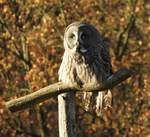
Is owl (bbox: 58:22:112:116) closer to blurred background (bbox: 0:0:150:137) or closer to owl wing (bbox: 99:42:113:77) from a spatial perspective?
owl wing (bbox: 99:42:113:77)

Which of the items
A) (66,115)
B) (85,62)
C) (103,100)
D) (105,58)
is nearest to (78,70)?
(85,62)

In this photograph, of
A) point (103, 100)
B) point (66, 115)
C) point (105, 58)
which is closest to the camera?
point (66, 115)

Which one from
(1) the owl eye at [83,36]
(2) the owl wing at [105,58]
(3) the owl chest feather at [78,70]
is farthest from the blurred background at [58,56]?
(1) the owl eye at [83,36]

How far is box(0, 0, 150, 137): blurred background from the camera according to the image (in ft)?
40.8

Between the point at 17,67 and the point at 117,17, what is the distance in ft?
8.61

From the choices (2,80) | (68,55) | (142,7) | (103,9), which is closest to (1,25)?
(2,80)

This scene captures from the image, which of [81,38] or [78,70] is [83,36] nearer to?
[81,38]

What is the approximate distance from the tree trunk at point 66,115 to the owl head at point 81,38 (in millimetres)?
440

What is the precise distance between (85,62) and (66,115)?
0.53m

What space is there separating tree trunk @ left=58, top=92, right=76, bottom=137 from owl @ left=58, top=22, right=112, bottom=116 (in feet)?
0.50

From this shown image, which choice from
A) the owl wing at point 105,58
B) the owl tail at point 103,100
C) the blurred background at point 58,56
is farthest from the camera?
the blurred background at point 58,56

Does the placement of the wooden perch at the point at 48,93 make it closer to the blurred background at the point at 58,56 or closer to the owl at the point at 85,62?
the owl at the point at 85,62

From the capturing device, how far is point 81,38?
5.28 meters

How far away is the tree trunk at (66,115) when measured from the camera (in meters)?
5.10
